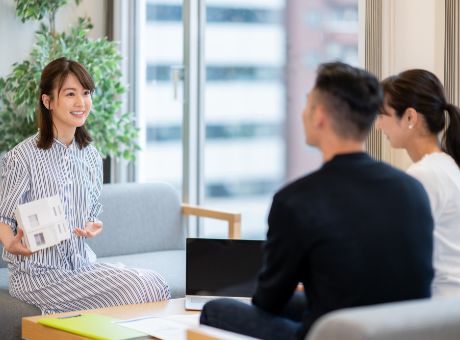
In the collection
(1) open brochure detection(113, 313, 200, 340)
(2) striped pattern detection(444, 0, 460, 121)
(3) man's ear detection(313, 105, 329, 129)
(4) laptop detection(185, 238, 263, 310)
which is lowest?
(1) open brochure detection(113, 313, 200, 340)

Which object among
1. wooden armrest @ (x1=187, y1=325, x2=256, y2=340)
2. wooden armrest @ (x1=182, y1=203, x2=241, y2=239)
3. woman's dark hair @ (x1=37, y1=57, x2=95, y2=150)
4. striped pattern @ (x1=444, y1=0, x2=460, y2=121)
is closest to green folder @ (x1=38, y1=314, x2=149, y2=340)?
wooden armrest @ (x1=187, y1=325, x2=256, y2=340)

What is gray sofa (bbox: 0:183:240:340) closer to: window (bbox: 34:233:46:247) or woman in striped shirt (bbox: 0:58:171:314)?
woman in striped shirt (bbox: 0:58:171:314)

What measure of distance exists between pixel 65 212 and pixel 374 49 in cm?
159

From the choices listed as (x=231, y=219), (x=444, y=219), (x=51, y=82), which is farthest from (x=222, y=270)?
(x=51, y=82)

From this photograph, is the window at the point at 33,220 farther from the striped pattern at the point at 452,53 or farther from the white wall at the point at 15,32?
the white wall at the point at 15,32

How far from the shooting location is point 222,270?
7.55 feet

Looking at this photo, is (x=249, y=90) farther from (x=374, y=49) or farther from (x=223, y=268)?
(x=223, y=268)

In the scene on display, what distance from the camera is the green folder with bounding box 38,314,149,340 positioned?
6.06 feet

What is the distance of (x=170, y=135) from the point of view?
4320 millimetres

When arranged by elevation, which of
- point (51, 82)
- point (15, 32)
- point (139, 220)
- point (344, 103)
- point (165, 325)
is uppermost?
point (15, 32)

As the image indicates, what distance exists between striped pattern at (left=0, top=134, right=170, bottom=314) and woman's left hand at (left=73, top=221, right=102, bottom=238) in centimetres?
4

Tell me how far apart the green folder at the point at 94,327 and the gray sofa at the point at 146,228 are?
39.6 inches

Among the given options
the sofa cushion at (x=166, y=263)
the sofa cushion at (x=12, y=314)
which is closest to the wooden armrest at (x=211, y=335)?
the sofa cushion at (x=12, y=314)

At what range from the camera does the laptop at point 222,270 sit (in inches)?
90.4
